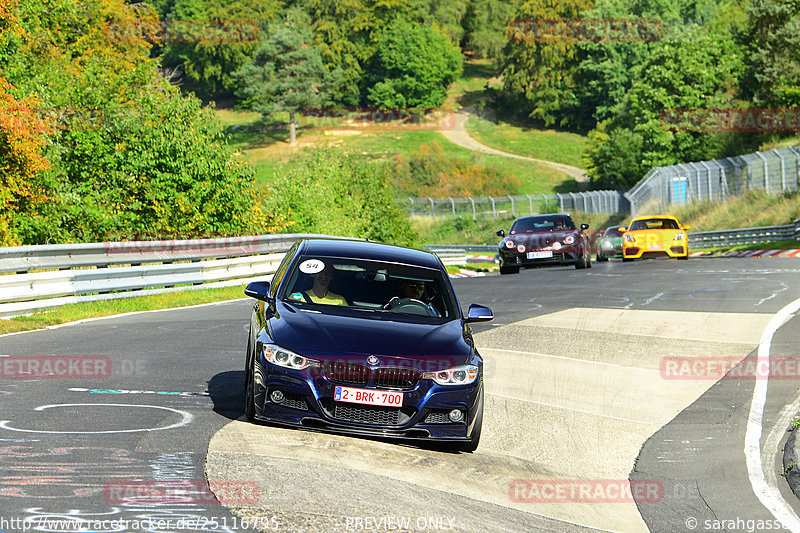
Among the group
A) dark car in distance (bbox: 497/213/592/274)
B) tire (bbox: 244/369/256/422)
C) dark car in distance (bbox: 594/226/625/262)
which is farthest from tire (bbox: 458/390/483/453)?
dark car in distance (bbox: 594/226/625/262)

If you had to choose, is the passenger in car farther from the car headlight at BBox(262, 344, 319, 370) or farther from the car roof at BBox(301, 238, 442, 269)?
the car headlight at BBox(262, 344, 319, 370)

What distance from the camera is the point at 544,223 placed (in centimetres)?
2722

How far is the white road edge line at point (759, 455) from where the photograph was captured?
694cm

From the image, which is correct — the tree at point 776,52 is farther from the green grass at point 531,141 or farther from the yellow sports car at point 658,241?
the green grass at point 531,141

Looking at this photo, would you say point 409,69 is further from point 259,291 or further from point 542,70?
point 259,291

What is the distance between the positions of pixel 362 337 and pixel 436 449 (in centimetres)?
112

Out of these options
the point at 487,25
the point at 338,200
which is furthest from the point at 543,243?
the point at 487,25

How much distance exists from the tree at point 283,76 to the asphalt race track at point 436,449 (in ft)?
361

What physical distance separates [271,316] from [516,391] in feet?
11.8

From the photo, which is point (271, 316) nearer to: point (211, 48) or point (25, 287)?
point (25, 287)

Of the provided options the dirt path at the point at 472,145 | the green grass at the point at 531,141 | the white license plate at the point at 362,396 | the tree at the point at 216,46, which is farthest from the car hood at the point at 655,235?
the tree at the point at 216,46

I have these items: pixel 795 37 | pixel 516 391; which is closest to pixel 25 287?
pixel 516 391

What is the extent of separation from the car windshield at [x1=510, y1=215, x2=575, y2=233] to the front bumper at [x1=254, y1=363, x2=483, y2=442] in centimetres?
1974

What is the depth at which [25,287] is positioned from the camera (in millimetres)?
15766
